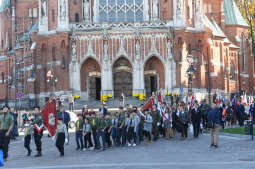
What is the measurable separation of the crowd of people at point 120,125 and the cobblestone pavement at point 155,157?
656mm

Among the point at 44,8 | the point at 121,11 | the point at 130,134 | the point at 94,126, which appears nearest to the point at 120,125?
the point at 130,134

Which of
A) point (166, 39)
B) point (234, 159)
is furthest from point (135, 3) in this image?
point (234, 159)

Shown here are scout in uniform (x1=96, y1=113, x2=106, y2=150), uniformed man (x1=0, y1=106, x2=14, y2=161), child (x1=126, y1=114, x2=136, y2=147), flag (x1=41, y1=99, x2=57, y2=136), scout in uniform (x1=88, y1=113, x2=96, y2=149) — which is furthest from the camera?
child (x1=126, y1=114, x2=136, y2=147)

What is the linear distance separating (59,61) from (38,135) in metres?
35.2

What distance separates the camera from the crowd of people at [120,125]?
860 inches

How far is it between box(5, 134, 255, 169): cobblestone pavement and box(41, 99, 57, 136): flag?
1.11 metres

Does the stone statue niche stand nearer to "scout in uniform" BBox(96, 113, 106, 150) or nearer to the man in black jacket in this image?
the man in black jacket

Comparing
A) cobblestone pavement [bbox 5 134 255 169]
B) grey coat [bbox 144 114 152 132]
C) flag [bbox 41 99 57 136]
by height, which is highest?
flag [bbox 41 99 57 136]

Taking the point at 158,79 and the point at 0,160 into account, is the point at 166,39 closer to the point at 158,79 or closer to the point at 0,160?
the point at 158,79

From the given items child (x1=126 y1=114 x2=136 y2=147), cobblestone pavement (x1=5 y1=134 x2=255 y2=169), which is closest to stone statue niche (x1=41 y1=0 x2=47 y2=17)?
cobblestone pavement (x1=5 y1=134 x2=255 y2=169)

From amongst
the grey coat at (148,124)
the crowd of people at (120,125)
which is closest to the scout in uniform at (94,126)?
the crowd of people at (120,125)

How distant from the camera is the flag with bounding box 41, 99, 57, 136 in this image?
21.8 meters

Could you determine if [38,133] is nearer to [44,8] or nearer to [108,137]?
[108,137]

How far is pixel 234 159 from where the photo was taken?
18.3 meters
